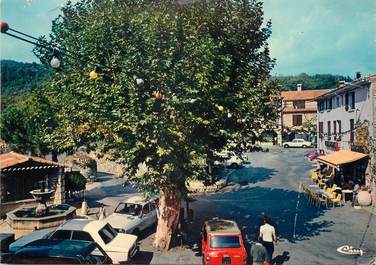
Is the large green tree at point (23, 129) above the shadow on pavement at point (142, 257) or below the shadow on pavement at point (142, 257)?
above

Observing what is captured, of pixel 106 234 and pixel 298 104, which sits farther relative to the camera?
pixel 298 104

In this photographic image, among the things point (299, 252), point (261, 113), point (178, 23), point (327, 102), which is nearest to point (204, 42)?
point (178, 23)

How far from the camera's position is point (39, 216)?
63.3ft

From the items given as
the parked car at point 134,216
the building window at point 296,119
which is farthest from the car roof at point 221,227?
the building window at point 296,119

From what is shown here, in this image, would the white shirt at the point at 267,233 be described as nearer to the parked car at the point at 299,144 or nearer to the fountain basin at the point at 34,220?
the fountain basin at the point at 34,220

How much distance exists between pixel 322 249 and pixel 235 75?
8730mm

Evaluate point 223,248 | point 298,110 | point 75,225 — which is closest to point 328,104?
point 223,248

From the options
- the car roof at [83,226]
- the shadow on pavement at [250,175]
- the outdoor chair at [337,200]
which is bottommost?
the outdoor chair at [337,200]

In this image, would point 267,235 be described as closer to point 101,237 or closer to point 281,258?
point 281,258

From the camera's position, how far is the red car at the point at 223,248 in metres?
13.6

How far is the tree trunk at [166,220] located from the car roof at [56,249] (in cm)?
477

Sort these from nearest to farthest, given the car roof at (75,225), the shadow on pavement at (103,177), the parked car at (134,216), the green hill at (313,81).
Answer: the car roof at (75,225), the parked car at (134,216), the shadow on pavement at (103,177), the green hill at (313,81)

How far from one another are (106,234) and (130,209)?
4692mm

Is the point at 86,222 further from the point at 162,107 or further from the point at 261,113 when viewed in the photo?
the point at 261,113
